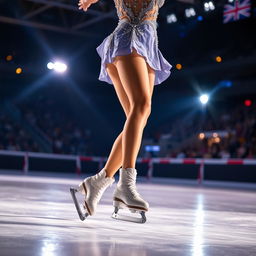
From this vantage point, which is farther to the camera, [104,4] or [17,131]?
[17,131]

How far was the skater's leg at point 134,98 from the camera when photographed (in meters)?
2.54

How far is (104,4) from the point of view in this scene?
51.8 feet

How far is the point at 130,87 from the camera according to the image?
2.61m

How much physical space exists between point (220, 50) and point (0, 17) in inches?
320

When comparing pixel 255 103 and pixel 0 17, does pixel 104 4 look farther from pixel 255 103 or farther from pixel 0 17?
pixel 255 103

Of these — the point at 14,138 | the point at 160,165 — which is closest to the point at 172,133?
the point at 160,165

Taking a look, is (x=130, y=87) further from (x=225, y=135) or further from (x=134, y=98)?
(x=225, y=135)

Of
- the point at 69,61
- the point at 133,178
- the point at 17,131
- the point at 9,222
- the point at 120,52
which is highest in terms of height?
the point at 69,61

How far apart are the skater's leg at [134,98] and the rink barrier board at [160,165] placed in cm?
1034

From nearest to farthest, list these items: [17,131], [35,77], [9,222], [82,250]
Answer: [82,250] < [9,222] < [17,131] < [35,77]

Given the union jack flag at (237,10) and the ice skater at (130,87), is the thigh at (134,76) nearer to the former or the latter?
the ice skater at (130,87)

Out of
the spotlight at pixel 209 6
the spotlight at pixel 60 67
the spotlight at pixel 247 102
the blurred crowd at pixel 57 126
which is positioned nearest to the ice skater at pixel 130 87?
the spotlight at pixel 209 6

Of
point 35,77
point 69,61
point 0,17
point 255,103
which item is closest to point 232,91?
point 255,103

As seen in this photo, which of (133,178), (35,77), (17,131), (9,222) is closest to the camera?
(9,222)
